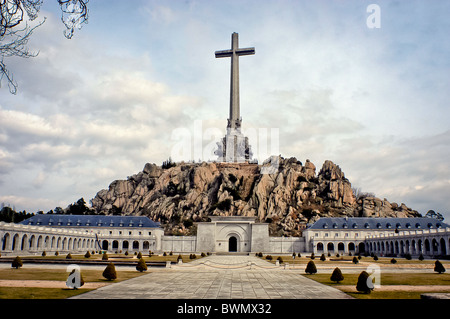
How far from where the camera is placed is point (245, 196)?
357ft

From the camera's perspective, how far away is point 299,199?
104438 mm

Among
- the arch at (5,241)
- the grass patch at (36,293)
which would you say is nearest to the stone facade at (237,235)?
the arch at (5,241)

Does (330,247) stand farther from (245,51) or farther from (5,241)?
(245,51)

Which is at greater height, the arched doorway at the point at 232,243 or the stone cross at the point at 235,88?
the stone cross at the point at 235,88

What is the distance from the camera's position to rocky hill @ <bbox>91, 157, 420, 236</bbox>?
100 meters

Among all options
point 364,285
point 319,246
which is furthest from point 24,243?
point 319,246

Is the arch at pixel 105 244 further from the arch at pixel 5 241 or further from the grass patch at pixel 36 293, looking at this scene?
the grass patch at pixel 36 293

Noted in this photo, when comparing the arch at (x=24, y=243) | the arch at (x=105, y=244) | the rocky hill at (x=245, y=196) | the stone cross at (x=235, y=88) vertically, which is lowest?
the arch at (x=105, y=244)

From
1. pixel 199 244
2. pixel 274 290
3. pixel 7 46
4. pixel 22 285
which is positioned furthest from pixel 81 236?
pixel 7 46

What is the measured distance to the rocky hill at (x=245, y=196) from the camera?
10044 centimetres

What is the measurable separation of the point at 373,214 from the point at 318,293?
92253 mm

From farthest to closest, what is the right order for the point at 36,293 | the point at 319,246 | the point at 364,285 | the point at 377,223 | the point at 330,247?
the point at 377,223 < the point at 330,247 < the point at 319,246 < the point at 364,285 < the point at 36,293
